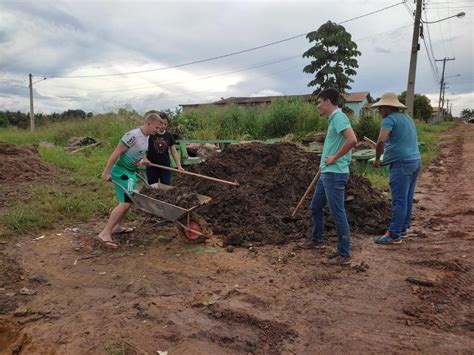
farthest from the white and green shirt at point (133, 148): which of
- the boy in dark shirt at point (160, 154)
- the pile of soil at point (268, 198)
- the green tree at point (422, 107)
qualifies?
the green tree at point (422, 107)

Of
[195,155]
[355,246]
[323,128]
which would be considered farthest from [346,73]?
[355,246]

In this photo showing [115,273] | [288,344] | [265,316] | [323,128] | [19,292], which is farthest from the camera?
[323,128]

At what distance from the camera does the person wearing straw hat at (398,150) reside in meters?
4.79

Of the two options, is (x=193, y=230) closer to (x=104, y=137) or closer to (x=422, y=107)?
(x=104, y=137)

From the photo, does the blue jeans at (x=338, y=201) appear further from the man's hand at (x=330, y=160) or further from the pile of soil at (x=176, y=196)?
the pile of soil at (x=176, y=196)

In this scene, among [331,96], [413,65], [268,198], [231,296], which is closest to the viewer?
[231,296]

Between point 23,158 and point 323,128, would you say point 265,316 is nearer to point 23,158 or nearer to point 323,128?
point 23,158

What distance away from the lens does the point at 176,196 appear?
5.11 m

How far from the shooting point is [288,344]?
2.89m

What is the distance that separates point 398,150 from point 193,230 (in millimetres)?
2633

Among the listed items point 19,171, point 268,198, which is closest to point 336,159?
point 268,198

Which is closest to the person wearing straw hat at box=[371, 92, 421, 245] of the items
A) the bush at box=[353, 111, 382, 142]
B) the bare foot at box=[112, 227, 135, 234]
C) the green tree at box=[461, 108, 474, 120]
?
the bare foot at box=[112, 227, 135, 234]

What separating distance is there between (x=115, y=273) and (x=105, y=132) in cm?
1415

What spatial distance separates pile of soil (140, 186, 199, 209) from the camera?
16.1 feet
